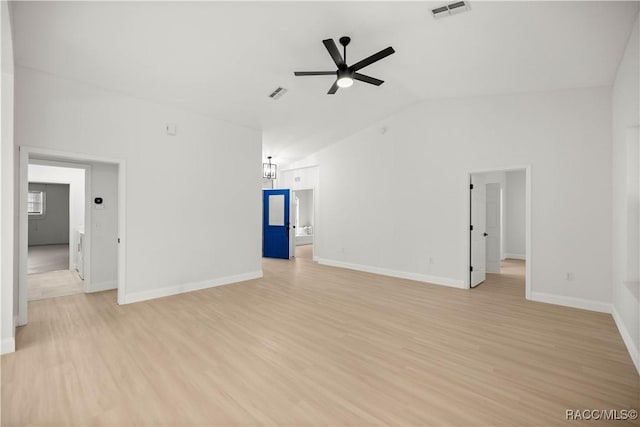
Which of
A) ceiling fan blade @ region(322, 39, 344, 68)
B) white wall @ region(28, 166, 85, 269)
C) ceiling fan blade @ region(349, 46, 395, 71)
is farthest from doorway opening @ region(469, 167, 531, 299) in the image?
white wall @ region(28, 166, 85, 269)

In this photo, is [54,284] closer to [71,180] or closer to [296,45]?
[71,180]

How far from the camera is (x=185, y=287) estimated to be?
4863 mm

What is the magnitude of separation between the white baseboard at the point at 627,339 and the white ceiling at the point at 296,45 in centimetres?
305

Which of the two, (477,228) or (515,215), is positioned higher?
(515,215)

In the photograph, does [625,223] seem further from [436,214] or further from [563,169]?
[436,214]

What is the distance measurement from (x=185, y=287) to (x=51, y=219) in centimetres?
1047

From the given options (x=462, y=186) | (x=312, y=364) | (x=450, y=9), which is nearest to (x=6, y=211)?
(x=312, y=364)

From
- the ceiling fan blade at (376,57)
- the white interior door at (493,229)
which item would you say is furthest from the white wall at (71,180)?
the white interior door at (493,229)

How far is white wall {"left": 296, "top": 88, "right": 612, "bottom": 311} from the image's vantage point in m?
4.11

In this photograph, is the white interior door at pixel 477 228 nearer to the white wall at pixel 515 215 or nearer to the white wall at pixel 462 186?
the white wall at pixel 462 186

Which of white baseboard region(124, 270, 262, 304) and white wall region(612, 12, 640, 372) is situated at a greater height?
white wall region(612, 12, 640, 372)

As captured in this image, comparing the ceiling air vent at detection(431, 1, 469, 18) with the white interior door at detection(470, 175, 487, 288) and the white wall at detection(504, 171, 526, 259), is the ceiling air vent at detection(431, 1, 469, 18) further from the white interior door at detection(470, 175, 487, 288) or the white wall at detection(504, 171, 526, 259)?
the white wall at detection(504, 171, 526, 259)

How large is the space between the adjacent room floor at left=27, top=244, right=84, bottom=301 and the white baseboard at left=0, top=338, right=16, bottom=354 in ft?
6.86

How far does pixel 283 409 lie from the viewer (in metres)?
1.99
